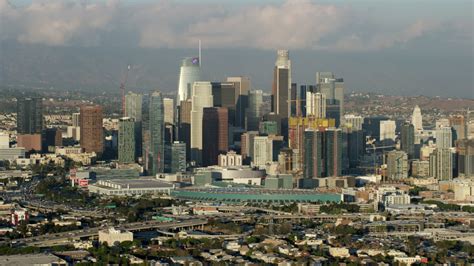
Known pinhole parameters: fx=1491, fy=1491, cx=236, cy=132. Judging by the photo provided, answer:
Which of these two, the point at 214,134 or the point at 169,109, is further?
the point at 169,109

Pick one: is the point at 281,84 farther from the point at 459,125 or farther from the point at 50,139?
the point at 50,139

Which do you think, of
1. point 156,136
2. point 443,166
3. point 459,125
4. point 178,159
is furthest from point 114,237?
point 459,125

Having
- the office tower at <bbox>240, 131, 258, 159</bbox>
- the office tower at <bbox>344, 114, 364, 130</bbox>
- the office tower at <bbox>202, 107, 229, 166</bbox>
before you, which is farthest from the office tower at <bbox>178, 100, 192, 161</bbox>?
the office tower at <bbox>344, 114, 364, 130</bbox>

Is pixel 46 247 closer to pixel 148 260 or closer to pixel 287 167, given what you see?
pixel 148 260

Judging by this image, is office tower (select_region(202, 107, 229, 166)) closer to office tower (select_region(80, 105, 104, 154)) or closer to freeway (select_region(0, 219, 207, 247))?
office tower (select_region(80, 105, 104, 154))

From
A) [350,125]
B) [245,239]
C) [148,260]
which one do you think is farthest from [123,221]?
[350,125]
